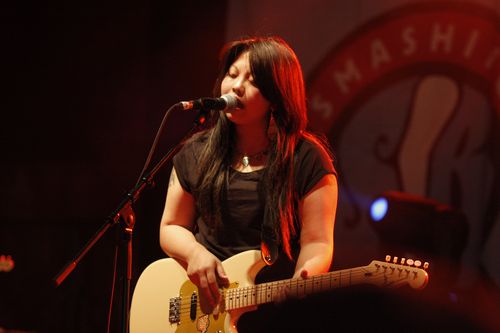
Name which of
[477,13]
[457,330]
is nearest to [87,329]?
[477,13]

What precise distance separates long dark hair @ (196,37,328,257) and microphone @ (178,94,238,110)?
0.13 meters

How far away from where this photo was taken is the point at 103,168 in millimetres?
4289

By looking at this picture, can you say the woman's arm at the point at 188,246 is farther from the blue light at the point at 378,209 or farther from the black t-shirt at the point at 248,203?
the blue light at the point at 378,209

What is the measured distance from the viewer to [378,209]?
364 cm

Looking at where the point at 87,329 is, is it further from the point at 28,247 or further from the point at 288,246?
the point at 288,246

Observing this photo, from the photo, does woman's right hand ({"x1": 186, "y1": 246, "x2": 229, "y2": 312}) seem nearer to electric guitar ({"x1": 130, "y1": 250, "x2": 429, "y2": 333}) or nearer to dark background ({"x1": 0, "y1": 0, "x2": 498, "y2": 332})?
electric guitar ({"x1": 130, "y1": 250, "x2": 429, "y2": 333})

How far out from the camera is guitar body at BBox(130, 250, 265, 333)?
2412mm

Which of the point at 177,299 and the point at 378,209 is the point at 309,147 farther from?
the point at 378,209

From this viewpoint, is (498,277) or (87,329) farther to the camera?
(87,329)

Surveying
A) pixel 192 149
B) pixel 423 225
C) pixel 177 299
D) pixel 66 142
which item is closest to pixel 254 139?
pixel 192 149

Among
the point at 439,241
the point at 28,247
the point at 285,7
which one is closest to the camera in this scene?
the point at 439,241

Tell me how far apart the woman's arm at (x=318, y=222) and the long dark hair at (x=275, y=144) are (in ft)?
0.21

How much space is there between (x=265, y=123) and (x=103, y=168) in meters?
1.93

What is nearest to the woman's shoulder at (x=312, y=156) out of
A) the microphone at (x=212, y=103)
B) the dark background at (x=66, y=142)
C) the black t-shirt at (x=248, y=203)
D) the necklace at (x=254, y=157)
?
the black t-shirt at (x=248, y=203)
